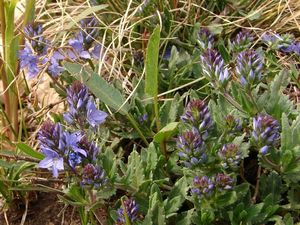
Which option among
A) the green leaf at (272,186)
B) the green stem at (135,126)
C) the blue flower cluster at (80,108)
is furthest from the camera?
the green stem at (135,126)

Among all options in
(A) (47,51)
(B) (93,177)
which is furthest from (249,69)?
(A) (47,51)

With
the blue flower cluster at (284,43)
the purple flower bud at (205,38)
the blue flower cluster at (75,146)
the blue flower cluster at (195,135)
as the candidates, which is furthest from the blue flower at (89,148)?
the blue flower cluster at (284,43)

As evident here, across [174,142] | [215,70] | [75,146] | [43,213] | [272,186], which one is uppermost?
[215,70]

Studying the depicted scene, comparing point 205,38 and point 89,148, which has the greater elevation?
point 205,38

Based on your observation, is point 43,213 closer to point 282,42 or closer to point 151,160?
point 151,160

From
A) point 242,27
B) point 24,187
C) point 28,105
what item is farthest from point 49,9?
point 24,187

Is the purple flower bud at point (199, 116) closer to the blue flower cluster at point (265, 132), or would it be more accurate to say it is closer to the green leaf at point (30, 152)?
the blue flower cluster at point (265, 132)
